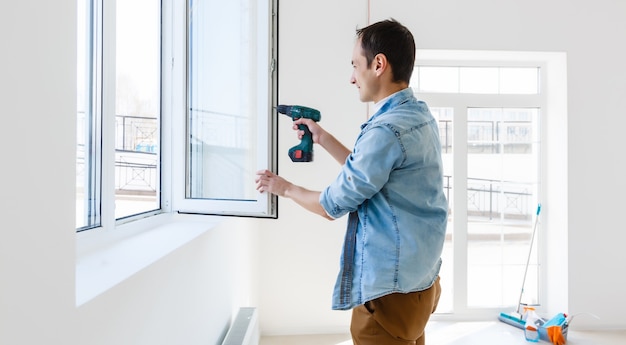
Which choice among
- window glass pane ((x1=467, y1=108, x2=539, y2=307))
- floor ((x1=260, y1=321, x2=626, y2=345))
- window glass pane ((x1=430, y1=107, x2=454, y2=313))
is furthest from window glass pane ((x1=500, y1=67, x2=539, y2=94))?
floor ((x1=260, y1=321, x2=626, y2=345))

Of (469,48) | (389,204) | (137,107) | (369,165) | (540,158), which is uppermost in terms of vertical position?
(469,48)

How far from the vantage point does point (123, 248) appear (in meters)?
1.33

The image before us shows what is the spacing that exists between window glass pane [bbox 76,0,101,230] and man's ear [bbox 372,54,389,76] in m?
0.84

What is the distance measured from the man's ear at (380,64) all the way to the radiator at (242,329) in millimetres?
1276

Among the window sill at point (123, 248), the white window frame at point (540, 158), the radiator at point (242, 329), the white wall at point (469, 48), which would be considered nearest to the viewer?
the window sill at point (123, 248)

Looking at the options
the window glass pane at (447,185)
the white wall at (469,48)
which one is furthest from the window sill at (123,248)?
the window glass pane at (447,185)

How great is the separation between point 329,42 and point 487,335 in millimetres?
2424

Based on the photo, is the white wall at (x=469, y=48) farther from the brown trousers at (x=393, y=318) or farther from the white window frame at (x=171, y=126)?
the brown trousers at (x=393, y=318)

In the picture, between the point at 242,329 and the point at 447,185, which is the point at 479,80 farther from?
the point at 242,329

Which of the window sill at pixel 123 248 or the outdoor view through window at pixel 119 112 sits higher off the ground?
the outdoor view through window at pixel 119 112

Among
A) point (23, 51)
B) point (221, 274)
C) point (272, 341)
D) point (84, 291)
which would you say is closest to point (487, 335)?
point (272, 341)

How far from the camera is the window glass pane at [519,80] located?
3664 millimetres

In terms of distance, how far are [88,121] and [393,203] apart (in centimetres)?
93

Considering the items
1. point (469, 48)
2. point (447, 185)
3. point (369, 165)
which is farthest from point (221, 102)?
point (447, 185)
